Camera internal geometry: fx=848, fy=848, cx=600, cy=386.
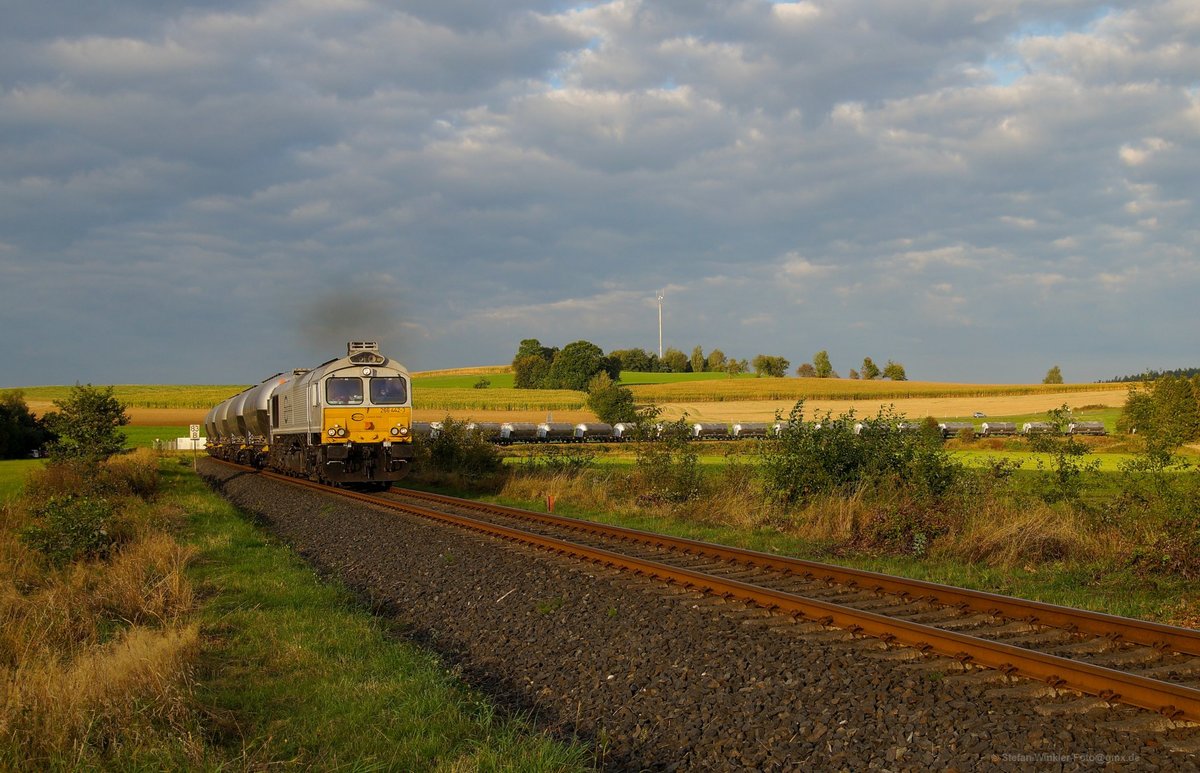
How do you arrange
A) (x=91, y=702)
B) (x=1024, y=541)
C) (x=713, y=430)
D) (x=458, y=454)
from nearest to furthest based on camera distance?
(x=91, y=702)
(x=1024, y=541)
(x=458, y=454)
(x=713, y=430)

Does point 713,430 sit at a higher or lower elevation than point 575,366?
lower

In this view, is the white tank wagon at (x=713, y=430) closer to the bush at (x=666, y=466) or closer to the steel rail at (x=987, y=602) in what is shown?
the bush at (x=666, y=466)

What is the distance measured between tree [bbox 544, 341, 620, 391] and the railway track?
96.4 metres

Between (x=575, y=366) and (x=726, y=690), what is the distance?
103580 millimetres

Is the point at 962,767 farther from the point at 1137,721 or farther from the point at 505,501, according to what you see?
the point at 505,501

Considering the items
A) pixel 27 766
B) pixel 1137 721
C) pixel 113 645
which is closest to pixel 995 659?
pixel 1137 721

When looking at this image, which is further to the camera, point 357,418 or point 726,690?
point 357,418

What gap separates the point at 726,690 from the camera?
5918mm

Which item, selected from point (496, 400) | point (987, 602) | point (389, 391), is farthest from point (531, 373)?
point (987, 602)

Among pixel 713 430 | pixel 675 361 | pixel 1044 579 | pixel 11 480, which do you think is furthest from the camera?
pixel 675 361

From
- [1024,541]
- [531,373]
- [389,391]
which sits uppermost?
[531,373]

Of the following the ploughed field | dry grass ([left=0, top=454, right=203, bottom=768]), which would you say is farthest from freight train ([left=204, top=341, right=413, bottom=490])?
the ploughed field

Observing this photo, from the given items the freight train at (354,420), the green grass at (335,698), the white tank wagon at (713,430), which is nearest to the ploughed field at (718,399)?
the white tank wagon at (713,430)

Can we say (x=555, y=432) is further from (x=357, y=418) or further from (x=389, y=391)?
(x=357, y=418)
